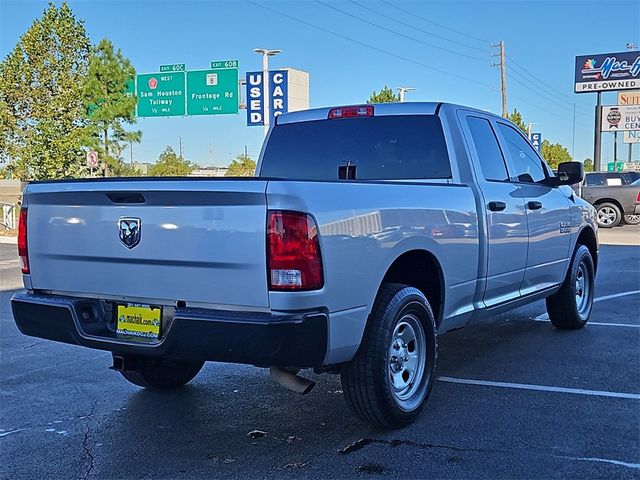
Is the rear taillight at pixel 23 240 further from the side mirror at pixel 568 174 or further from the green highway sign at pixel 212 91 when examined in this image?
the green highway sign at pixel 212 91

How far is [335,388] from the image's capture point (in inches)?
203

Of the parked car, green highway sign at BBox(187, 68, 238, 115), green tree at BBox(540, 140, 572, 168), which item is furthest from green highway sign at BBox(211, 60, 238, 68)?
green tree at BBox(540, 140, 572, 168)

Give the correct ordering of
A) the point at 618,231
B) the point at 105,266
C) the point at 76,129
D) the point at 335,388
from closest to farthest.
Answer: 1. the point at 105,266
2. the point at 335,388
3. the point at 618,231
4. the point at 76,129

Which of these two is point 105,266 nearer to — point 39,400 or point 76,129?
point 39,400

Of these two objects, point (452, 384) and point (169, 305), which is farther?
point (452, 384)

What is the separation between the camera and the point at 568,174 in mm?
6402

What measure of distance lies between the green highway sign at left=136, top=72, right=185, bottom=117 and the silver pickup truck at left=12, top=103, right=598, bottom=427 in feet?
73.3

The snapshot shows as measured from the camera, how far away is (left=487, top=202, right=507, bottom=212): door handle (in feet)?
16.7

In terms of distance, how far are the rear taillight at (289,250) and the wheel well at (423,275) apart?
1045mm

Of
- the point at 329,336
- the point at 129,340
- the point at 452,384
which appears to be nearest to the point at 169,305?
the point at 129,340

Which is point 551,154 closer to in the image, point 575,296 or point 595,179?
point 595,179

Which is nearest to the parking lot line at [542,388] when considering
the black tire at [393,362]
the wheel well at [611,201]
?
the black tire at [393,362]

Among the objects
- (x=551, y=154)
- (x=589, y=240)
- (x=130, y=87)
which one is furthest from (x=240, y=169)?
(x=589, y=240)

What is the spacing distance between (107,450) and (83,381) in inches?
60.7
